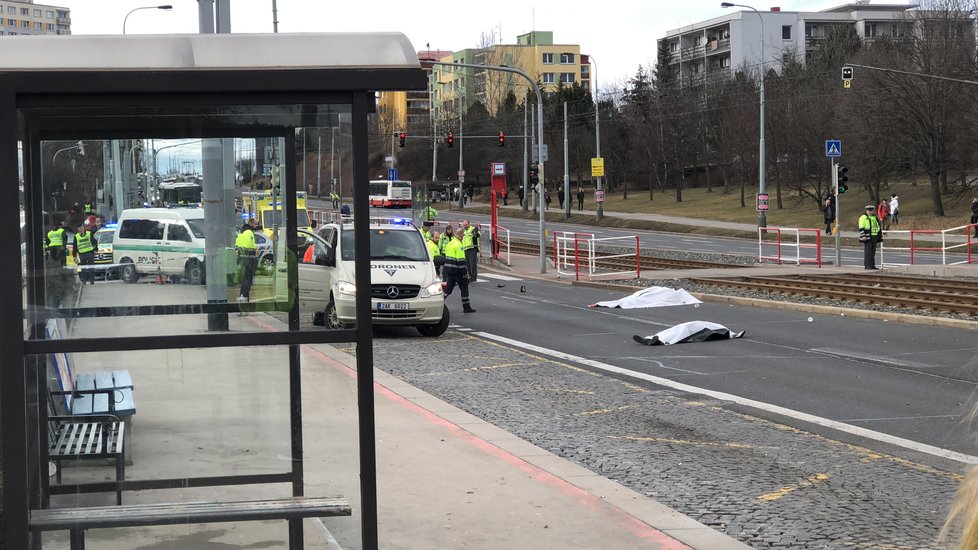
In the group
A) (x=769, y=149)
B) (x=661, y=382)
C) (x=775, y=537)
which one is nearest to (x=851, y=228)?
(x=769, y=149)

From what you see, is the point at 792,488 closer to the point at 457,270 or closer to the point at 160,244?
the point at 160,244

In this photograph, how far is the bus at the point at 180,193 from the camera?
18.2 ft

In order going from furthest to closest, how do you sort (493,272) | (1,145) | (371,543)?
(493,272)
(371,543)
(1,145)

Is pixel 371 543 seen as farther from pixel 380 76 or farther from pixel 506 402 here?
pixel 506 402

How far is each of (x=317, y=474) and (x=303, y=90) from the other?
2.34 metres

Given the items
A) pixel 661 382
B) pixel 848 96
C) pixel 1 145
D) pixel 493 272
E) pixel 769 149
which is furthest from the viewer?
pixel 769 149

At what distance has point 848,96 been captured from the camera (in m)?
60.7

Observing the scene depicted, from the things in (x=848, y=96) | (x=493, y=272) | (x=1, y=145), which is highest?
(x=848, y=96)

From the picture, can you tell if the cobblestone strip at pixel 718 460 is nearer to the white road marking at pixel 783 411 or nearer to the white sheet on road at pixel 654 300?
the white road marking at pixel 783 411

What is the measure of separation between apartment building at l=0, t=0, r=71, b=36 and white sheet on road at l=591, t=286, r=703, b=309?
146 metres

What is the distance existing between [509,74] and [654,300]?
110448mm

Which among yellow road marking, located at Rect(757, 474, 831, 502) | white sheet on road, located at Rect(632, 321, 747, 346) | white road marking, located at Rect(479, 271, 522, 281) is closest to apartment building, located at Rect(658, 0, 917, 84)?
white road marking, located at Rect(479, 271, 522, 281)

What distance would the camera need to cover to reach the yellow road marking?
7.54m

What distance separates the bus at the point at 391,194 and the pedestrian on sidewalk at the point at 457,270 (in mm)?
62567
